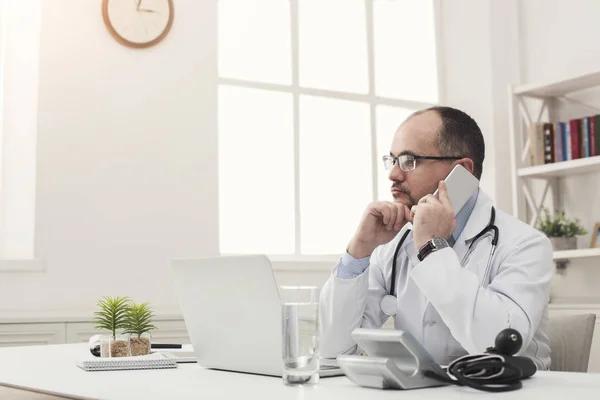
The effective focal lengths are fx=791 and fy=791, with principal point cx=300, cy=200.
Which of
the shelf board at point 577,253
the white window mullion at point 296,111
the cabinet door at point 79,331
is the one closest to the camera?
the cabinet door at point 79,331

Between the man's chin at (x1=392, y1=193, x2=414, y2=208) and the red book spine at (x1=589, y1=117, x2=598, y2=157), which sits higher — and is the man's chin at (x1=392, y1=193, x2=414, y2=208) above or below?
below

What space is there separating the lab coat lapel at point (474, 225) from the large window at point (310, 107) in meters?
2.45

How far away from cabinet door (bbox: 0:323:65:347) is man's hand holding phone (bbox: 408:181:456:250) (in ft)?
7.33

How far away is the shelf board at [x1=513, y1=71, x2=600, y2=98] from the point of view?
4.10 metres

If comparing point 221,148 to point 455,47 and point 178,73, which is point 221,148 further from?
point 455,47

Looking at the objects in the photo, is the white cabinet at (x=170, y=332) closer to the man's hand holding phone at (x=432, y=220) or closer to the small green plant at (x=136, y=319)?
the small green plant at (x=136, y=319)

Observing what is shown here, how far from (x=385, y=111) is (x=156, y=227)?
1.74 meters

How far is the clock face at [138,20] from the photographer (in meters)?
3.77

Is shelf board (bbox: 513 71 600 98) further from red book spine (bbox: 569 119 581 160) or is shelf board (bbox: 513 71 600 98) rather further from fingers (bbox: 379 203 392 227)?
fingers (bbox: 379 203 392 227)

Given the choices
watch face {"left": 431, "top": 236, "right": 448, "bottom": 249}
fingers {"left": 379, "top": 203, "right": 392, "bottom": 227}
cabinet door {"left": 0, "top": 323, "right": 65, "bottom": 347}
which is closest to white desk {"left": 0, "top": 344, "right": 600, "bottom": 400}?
watch face {"left": 431, "top": 236, "right": 448, "bottom": 249}

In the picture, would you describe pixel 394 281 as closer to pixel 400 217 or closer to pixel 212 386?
pixel 400 217

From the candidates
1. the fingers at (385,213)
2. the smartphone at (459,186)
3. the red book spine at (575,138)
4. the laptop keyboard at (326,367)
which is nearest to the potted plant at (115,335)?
the laptop keyboard at (326,367)

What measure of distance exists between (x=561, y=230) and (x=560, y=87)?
771 mm

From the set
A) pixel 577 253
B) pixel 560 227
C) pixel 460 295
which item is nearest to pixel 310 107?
pixel 560 227
